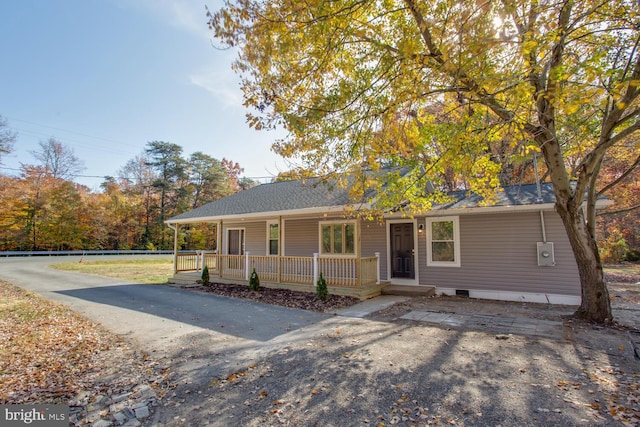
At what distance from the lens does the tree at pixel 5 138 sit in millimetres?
24750

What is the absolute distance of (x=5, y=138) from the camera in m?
25.1

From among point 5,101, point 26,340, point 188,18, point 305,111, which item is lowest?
point 26,340

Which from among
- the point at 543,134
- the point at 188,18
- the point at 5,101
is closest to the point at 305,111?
the point at 188,18

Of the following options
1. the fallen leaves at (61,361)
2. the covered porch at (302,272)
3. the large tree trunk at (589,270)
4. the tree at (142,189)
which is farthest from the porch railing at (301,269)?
the tree at (142,189)

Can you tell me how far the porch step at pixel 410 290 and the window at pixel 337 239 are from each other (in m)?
1.85

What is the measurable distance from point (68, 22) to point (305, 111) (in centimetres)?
938

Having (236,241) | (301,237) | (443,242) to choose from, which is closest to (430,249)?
(443,242)

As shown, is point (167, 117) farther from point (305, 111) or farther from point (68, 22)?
point (305, 111)

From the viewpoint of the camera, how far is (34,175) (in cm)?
3108

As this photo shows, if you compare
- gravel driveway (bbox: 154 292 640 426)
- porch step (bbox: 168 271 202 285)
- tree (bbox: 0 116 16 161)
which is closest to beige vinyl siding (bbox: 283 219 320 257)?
porch step (bbox: 168 271 202 285)

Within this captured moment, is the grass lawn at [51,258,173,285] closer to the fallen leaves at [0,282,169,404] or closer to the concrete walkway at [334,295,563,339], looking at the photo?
the fallen leaves at [0,282,169,404]

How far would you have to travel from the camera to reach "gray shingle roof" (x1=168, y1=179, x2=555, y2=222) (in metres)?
9.29

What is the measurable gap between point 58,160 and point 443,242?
133 ft

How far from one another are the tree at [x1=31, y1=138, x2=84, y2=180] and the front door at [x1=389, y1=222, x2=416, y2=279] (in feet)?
123
